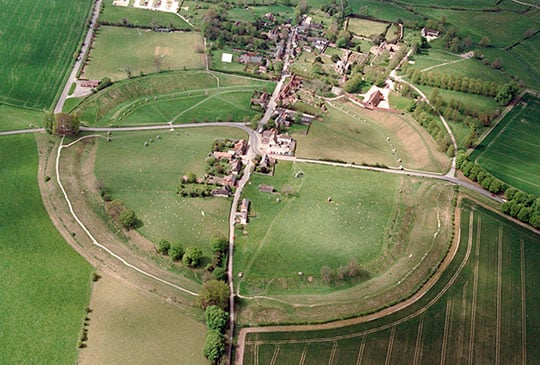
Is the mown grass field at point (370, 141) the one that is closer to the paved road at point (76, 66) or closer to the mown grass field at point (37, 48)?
the paved road at point (76, 66)

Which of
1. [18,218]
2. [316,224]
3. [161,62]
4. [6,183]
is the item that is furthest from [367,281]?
[161,62]

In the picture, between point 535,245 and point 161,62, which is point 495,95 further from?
point 161,62

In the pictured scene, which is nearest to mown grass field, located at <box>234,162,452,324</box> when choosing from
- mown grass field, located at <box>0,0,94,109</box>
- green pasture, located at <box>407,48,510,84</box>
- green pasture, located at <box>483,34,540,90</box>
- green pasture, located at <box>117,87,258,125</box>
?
green pasture, located at <box>117,87,258,125</box>

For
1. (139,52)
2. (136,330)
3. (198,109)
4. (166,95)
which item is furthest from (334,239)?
(139,52)

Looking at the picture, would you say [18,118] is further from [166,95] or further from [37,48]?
[37,48]

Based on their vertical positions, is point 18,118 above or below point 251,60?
below

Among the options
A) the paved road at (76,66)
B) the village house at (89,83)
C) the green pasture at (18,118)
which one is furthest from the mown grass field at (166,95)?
the green pasture at (18,118)

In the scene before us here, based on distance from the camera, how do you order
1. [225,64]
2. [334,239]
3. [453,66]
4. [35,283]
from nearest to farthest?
[35,283], [334,239], [453,66], [225,64]
